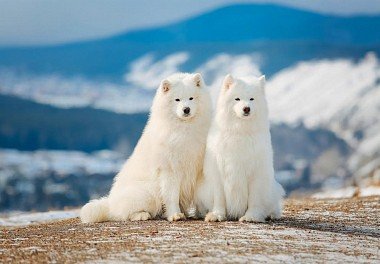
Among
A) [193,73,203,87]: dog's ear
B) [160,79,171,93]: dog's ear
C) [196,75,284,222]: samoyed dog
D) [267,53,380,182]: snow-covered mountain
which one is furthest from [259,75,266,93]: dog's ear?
[267,53,380,182]: snow-covered mountain

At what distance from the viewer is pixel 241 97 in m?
13.4

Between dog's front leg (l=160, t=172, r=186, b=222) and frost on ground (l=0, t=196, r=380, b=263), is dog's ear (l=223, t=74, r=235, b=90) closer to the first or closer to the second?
dog's front leg (l=160, t=172, r=186, b=222)

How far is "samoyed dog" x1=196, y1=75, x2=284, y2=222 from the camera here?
44.2ft

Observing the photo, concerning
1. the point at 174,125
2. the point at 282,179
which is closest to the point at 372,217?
the point at 174,125

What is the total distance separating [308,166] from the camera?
163750 millimetres

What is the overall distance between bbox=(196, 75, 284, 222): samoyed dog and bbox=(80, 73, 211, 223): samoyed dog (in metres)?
0.43

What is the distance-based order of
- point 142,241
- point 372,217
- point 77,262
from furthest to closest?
point 372,217 < point 142,241 < point 77,262

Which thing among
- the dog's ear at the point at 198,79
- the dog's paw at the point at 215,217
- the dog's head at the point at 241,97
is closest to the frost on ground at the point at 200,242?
the dog's paw at the point at 215,217

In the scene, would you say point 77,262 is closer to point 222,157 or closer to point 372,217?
point 222,157

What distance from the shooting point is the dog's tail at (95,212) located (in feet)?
49.0

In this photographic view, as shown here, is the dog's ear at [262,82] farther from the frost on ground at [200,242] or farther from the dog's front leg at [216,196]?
the frost on ground at [200,242]

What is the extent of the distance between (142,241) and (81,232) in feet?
5.72

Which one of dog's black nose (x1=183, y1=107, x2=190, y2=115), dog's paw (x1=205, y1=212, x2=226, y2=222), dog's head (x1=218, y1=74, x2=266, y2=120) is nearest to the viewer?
dog's head (x1=218, y1=74, x2=266, y2=120)

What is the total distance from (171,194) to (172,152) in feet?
2.39
